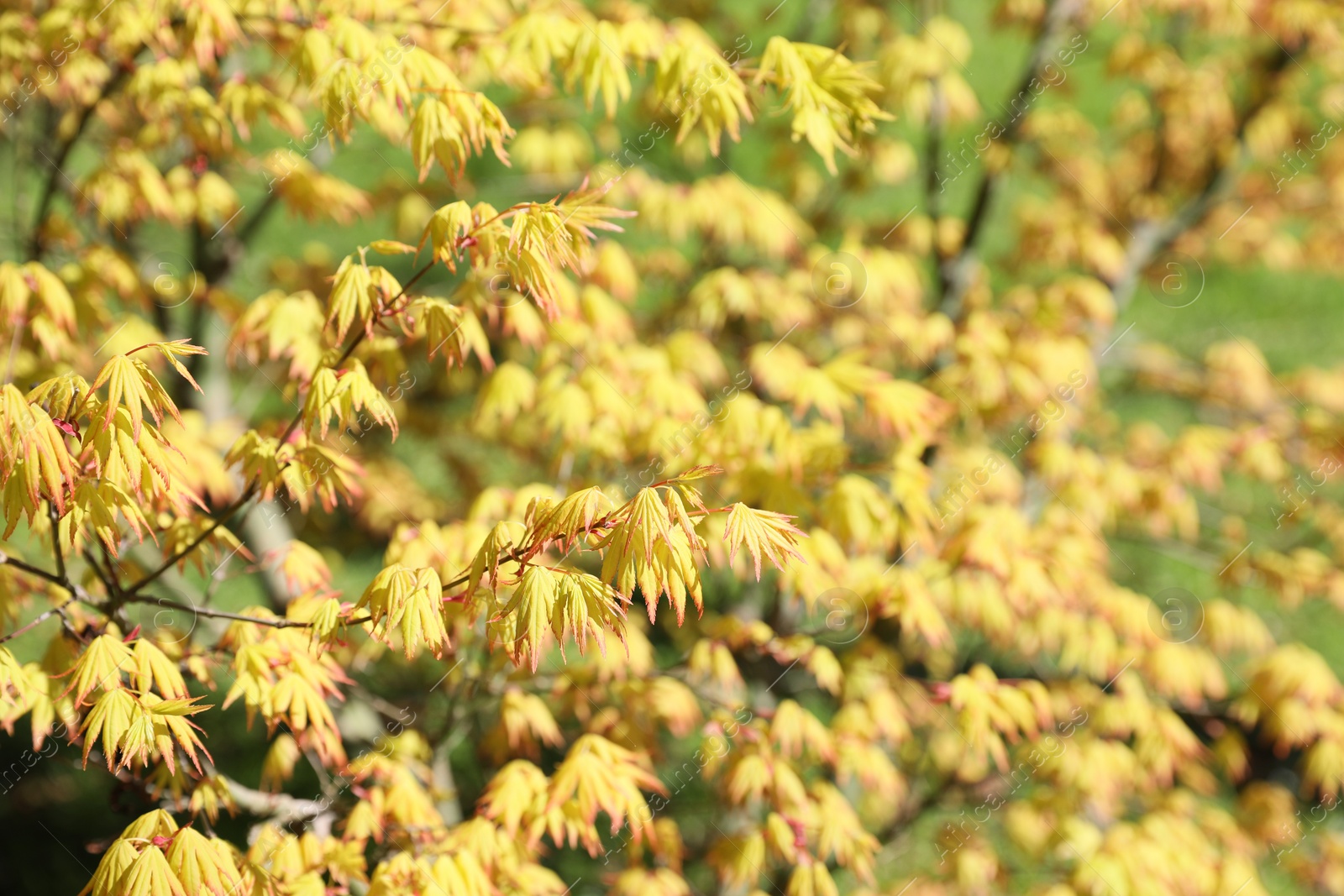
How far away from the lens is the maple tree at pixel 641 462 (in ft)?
6.09

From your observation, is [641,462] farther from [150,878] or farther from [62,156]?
[62,156]

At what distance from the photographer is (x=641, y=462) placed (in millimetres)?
2869

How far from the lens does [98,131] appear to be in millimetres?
3855

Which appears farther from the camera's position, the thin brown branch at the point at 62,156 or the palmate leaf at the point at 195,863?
the thin brown branch at the point at 62,156

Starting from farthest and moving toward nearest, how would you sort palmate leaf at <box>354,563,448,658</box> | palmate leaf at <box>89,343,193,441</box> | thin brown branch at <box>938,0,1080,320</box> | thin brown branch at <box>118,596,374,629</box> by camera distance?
thin brown branch at <box>938,0,1080,320</box> < thin brown branch at <box>118,596,374,629</box> < palmate leaf at <box>354,563,448,658</box> < palmate leaf at <box>89,343,193,441</box>

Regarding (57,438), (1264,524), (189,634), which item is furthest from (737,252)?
(1264,524)

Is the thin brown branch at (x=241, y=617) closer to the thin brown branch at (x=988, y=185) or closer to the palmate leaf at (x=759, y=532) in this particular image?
the palmate leaf at (x=759, y=532)

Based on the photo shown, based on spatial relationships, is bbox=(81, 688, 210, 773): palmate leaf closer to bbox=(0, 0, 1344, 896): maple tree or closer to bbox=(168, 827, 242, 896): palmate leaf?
bbox=(0, 0, 1344, 896): maple tree

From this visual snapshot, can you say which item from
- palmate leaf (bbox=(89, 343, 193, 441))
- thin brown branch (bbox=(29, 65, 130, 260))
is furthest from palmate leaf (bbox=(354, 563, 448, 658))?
thin brown branch (bbox=(29, 65, 130, 260))

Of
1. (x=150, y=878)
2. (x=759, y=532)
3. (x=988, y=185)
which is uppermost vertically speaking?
(x=759, y=532)

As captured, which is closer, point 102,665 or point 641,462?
point 102,665

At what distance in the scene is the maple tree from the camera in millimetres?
1857

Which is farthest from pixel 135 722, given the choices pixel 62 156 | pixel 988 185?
pixel 988 185

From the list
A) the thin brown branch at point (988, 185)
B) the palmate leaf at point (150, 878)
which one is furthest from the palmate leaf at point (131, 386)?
the thin brown branch at point (988, 185)
